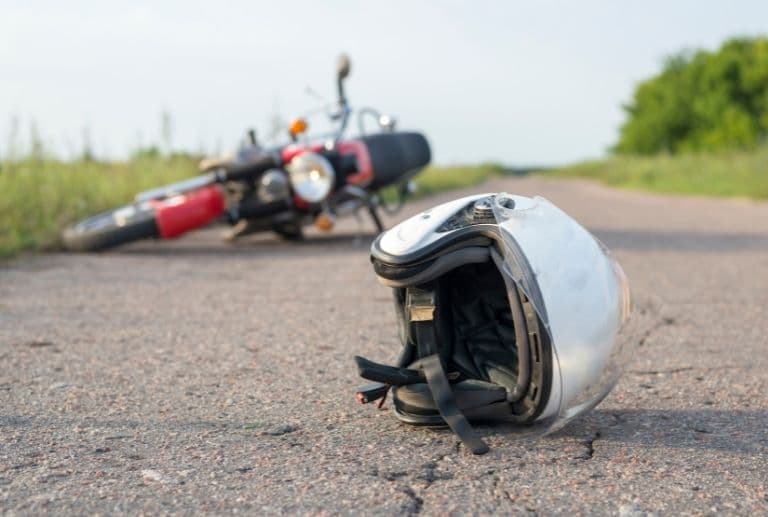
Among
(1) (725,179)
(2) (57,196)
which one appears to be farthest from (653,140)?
(2) (57,196)

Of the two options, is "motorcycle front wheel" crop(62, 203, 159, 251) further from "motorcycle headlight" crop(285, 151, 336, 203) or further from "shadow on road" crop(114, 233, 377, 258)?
"motorcycle headlight" crop(285, 151, 336, 203)

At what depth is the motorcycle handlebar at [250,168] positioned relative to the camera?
755 centimetres

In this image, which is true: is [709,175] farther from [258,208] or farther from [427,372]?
[427,372]

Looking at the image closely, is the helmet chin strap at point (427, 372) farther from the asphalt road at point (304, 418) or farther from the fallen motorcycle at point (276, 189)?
the fallen motorcycle at point (276, 189)

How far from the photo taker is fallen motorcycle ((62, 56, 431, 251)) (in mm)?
7438

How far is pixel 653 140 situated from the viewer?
5328cm

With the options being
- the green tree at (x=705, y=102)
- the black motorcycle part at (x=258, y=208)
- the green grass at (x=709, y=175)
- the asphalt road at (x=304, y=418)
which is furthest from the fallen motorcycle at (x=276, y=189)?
the green tree at (x=705, y=102)

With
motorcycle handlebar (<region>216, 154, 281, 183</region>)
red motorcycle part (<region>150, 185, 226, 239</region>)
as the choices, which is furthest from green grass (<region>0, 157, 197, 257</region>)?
motorcycle handlebar (<region>216, 154, 281, 183</region>)

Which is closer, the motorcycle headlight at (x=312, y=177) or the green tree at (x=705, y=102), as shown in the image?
the motorcycle headlight at (x=312, y=177)

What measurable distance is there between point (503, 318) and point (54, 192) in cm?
702

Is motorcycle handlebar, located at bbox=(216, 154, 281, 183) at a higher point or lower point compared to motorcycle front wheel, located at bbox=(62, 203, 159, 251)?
higher

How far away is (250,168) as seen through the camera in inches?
298

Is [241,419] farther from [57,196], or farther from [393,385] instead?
[57,196]

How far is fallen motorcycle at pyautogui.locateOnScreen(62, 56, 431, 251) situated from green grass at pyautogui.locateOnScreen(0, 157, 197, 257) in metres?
0.51
